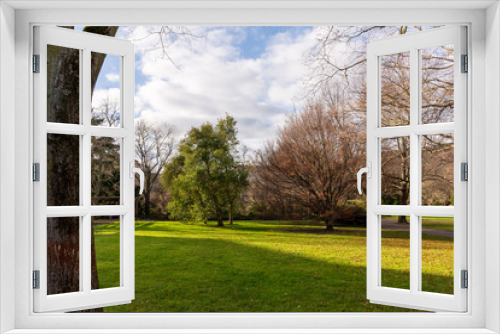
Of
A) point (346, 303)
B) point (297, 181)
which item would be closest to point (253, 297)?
point (346, 303)

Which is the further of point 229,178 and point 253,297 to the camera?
point 229,178

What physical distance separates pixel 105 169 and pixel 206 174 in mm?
4084

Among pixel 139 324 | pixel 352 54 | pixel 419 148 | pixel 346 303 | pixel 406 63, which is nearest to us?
pixel 139 324

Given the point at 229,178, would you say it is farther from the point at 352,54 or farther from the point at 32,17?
the point at 32,17

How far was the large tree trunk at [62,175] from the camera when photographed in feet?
10.0

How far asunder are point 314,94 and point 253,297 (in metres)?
4.51

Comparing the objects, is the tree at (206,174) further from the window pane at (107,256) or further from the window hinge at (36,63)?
the window hinge at (36,63)

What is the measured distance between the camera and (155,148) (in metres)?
8.87

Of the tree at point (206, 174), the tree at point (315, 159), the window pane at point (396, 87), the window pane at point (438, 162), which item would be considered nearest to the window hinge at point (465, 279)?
the window pane at point (396, 87)

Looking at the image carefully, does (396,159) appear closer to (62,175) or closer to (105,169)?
(105,169)

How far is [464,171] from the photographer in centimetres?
178

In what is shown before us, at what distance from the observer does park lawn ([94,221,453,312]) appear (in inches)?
295

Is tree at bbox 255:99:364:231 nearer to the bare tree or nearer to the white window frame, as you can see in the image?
the bare tree

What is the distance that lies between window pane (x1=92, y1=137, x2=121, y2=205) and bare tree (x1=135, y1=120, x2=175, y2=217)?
2.45m
